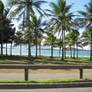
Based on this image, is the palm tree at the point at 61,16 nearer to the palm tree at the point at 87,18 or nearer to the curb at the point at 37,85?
the palm tree at the point at 87,18

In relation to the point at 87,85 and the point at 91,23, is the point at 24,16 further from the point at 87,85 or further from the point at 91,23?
the point at 87,85

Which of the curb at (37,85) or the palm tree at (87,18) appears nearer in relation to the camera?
the curb at (37,85)

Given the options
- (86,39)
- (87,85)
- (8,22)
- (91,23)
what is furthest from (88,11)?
(87,85)

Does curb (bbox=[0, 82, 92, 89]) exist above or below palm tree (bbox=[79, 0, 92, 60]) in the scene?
below

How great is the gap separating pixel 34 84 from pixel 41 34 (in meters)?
26.5

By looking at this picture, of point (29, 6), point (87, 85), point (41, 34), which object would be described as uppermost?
point (29, 6)

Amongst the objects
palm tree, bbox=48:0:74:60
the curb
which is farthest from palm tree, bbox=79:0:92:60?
the curb

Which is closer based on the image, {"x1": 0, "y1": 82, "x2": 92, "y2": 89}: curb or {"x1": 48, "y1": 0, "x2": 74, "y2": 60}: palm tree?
{"x1": 0, "y1": 82, "x2": 92, "y2": 89}: curb

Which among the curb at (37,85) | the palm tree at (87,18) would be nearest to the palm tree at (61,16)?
the palm tree at (87,18)

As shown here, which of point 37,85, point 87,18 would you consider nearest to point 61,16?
point 87,18

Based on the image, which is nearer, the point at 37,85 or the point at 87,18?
the point at 37,85

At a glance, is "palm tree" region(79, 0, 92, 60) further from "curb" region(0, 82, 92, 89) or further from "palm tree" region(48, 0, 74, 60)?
"curb" region(0, 82, 92, 89)

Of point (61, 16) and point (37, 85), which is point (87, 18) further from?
point (37, 85)

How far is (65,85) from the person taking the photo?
625cm
